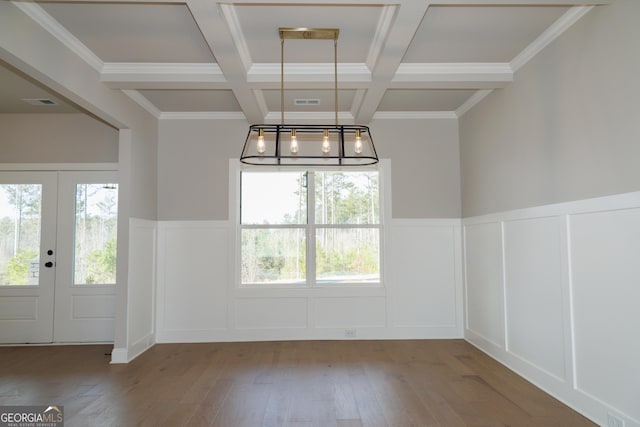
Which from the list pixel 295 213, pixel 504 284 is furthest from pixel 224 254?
pixel 504 284

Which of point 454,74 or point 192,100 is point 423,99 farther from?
point 192,100

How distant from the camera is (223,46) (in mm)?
3271

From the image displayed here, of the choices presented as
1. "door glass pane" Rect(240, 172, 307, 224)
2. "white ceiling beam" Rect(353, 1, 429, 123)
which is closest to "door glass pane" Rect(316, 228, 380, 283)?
"door glass pane" Rect(240, 172, 307, 224)

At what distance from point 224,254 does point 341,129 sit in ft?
Result: 9.01

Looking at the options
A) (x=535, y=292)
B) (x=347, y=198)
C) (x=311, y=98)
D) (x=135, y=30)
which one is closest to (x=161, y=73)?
(x=135, y=30)

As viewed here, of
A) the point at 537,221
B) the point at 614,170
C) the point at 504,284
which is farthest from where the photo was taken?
the point at 504,284

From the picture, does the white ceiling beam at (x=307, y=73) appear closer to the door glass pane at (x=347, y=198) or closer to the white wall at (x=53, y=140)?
the door glass pane at (x=347, y=198)

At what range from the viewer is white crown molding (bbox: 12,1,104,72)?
2.90 metres

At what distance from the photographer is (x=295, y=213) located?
5484mm

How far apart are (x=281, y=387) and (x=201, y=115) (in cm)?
351

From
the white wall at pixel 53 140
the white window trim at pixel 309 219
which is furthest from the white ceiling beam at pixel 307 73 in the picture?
the white wall at pixel 53 140

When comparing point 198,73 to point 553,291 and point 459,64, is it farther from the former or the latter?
point 553,291

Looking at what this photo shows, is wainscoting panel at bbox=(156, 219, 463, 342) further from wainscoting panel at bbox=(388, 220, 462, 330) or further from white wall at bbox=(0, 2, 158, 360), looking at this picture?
white wall at bbox=(0, 2, 158, 360)

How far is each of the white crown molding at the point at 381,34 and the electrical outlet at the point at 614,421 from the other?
3062 millimetres
